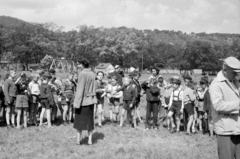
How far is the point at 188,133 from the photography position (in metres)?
8.20

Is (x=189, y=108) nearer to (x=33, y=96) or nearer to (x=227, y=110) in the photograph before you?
(x=227, y=110)

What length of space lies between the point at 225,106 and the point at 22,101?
6.86 meters

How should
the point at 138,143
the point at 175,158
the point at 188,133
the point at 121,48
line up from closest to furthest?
Result: 1. the point at 175,158
2. the point at 138,143
3. the point at 188,133
4. the point at 121,48

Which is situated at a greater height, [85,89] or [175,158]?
[85,89]

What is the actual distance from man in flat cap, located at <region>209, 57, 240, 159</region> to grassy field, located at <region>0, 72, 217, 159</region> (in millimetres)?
2673

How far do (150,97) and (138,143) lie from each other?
6.61ft

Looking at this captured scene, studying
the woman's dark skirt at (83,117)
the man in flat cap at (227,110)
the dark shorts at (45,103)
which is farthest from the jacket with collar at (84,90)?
the man in flat cap at (227,110)

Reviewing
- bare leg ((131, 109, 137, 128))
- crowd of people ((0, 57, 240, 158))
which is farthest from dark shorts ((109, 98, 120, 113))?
bare leg ((131, 109, 137, 128))

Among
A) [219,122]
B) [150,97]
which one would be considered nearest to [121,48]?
[150,97]

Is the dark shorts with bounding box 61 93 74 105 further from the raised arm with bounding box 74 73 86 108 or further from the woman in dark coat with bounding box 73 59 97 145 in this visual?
the raised arm with bounding box 74 73 86 108

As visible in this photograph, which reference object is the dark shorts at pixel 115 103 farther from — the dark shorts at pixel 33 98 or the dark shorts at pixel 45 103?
the dark shorts at pixel 33 98

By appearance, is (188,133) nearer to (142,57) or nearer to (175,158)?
(175,158)

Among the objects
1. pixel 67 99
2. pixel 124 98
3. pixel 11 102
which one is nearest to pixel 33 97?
pixel 11 102

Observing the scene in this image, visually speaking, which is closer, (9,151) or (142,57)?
(9,151)
